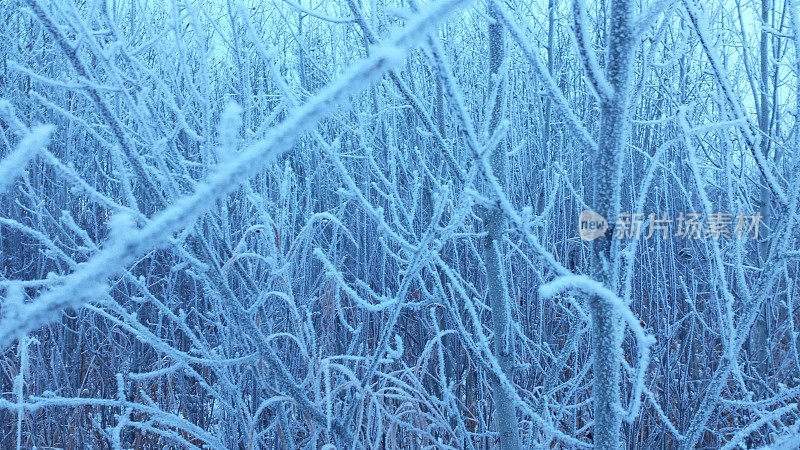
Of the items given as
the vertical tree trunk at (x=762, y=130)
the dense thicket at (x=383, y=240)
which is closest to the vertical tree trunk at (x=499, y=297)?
the dense thicket at (x=383, y=240)

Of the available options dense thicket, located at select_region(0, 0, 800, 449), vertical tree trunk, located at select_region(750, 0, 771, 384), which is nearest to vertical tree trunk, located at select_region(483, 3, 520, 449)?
dense thicket, located at select_region(0, 0, 800, 449)

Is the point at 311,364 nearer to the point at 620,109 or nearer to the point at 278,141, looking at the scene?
the point at 620,109

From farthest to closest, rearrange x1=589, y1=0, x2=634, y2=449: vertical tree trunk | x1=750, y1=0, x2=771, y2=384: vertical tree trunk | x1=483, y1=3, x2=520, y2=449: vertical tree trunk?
x1=750, y1=0, x2=771, y2=384: vertical tree trunk, x1=483, y1=3, x2=520, y2=449: vertical tree trunk, x1=589, y1=0, x2=634, y2=449: vertical tree trunk

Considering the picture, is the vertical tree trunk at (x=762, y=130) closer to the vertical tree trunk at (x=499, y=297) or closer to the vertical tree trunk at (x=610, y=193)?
the vertical tree trunk at (x=499, y=297)

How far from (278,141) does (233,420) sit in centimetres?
143

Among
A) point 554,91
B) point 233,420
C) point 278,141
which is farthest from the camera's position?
point 233,420

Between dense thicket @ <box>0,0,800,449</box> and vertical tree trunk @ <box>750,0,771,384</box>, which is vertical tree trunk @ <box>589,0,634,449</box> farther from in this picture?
vertical tree trunk @ <box>750,0,771,384</box>


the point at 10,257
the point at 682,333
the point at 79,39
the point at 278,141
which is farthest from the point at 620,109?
the point at 10,257

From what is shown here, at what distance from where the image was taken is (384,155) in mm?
3777

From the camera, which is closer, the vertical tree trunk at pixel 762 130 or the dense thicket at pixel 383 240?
the dense thicket at pixel 383 240

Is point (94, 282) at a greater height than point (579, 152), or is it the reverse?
point (579, 152)

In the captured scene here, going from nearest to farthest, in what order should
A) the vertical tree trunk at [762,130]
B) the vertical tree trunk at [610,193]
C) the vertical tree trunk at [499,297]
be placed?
the vertical tree trunk at [610,193]
the vertical tree trunk at [499,297]
the vertical tree trunk at [762,130]

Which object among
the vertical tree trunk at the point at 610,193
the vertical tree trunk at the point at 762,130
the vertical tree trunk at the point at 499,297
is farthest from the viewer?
the vertical tree trunk at the point at 762,130

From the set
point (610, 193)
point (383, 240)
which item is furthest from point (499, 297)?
point (610, 193)
